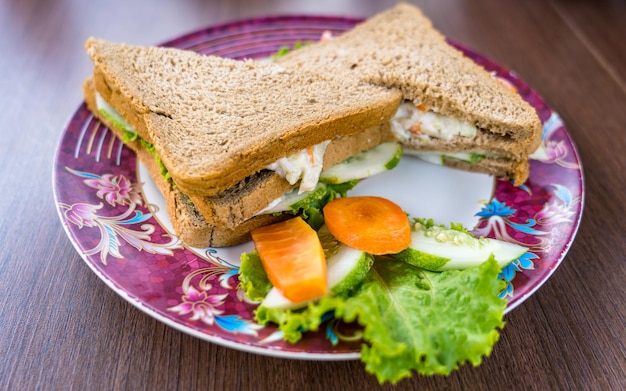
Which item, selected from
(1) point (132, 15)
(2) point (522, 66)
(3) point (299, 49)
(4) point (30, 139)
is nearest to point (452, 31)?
(2) point (522, 66)

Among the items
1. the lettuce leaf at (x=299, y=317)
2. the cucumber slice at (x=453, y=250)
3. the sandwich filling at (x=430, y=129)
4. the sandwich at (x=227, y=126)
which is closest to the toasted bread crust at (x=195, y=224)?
the sandwich at (x=227, y=126)

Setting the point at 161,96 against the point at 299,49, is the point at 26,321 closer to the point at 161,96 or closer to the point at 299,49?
the point at 161,96

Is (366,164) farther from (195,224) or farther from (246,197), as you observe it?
(195,224)

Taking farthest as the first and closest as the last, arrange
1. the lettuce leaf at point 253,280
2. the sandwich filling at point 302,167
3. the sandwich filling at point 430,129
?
the sandwich filling at point 430,129 → the sandwich filling at point 302,167 → the lettuce leaf at point 253,280

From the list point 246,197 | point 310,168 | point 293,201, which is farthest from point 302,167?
point 246,197

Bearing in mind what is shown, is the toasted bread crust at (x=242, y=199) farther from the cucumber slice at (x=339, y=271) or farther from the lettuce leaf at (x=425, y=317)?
the lettuce leaf at (x=425, y=317)

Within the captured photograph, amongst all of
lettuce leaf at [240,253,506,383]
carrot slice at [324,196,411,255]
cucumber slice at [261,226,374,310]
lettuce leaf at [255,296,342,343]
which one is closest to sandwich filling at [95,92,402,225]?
carrot slice at [324,196,411,255]

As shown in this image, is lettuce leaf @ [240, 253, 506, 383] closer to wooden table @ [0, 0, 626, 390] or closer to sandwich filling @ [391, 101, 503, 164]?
wooden table @ [0, 0, 626, 390]
